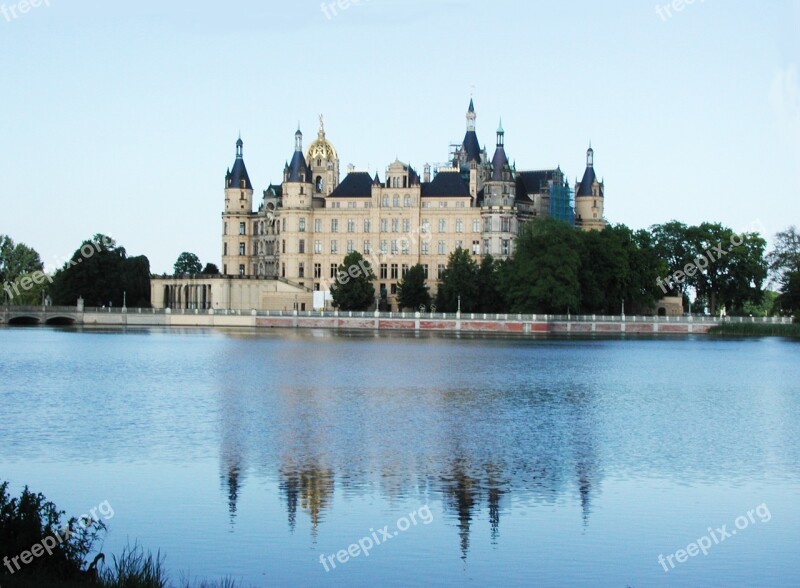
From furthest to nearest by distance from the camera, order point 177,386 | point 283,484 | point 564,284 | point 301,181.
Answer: point 301,181, point 564,284, point 177,386, point 283,484

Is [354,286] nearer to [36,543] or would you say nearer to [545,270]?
[545,270]

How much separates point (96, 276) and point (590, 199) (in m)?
56.0

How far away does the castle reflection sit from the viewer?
2648 centimetres

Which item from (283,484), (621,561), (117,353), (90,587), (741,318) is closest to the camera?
(90,587)

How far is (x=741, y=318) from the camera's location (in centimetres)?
12875

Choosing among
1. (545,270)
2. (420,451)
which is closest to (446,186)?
(545,270)

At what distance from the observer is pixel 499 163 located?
14162cm

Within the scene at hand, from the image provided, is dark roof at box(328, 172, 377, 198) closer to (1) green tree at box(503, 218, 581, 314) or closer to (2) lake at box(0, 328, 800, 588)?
(1) green tree at box(503, 218, 581, 314)

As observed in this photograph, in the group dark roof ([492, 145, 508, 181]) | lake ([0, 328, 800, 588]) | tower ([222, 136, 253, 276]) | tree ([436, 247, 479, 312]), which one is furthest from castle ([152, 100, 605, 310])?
lake ([0, 328, 800, 588])

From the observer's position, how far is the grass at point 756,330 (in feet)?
399

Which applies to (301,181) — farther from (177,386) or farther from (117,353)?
(177,386)

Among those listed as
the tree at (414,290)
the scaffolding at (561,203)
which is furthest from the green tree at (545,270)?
the scaffolding at (561,203)

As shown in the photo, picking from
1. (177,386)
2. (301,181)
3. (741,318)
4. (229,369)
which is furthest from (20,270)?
(177,386)

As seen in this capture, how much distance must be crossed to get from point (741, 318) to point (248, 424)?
318 feet
